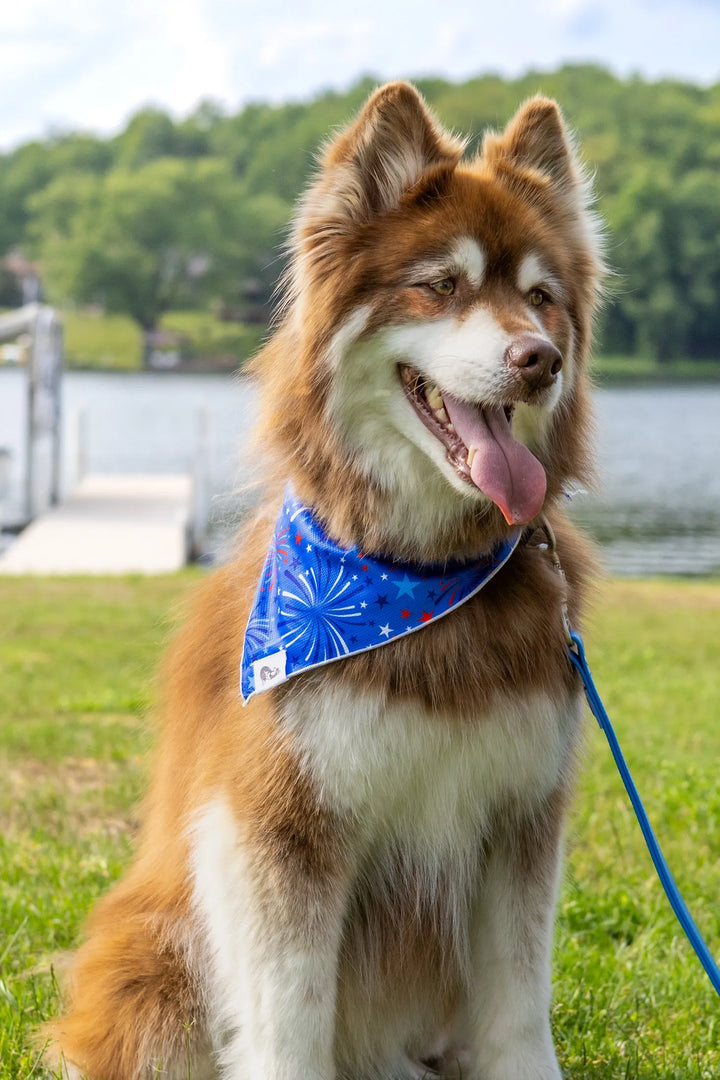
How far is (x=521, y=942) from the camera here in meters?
2.91

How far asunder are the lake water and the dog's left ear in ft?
2.20

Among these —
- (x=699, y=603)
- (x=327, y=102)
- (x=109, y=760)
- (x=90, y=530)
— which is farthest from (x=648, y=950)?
(x=327, y=102)

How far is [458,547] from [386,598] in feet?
0.74

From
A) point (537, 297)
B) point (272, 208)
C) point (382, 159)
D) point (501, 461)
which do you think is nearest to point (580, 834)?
point (501, 461)

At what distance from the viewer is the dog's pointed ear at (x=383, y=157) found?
112 inches

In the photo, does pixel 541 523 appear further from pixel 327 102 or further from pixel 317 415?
pixel 327 102

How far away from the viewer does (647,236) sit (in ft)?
203

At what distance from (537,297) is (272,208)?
8034 centimetres

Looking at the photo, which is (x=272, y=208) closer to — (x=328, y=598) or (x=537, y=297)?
(x=537, y=297)

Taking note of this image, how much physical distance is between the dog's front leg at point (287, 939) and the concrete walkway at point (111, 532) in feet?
36.1

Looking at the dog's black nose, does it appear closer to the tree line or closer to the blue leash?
the blue leash

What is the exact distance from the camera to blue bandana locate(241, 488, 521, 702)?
9.15 feet

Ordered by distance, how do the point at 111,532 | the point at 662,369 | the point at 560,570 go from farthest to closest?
the point at 662,369, the point at 111,532, the point at 560,570

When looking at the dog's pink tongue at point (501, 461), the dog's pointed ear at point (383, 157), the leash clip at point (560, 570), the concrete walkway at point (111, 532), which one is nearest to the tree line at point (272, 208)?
the concrete walkway at point (111, 532)
